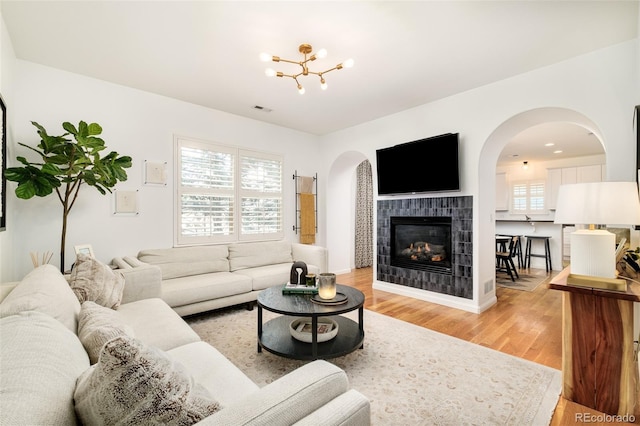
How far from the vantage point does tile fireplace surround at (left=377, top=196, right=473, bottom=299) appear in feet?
12.0

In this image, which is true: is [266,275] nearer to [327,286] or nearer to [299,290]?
[299,290]

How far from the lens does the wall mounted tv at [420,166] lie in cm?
371

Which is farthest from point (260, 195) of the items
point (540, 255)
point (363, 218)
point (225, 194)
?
point (540, 255)

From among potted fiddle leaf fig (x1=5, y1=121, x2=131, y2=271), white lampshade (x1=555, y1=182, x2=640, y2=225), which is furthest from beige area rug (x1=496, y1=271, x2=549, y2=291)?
potted fiddle leaf fig (x1=5, y1=121, x2=131, y2=271)

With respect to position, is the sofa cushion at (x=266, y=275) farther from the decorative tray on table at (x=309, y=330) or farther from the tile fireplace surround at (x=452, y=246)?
the tile fireplace surround at (x=452, y=246)

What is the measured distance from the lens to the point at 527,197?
729cm

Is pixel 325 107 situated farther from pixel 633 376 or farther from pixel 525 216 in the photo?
pixel 525 216

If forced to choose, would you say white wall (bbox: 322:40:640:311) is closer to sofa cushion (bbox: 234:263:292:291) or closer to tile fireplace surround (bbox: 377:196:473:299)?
tile fireplace surround (bbox: 377:196:473:299)

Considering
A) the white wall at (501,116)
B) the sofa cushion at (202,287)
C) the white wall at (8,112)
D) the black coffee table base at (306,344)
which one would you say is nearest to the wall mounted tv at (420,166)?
the white wall at (501,116)

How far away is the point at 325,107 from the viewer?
4.11 m

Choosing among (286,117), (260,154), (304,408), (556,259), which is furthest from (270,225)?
(556,259)

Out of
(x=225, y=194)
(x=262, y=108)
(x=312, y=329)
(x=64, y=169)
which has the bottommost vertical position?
(x=312, y=329)

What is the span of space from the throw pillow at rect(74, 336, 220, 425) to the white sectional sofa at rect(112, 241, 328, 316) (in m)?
2.16

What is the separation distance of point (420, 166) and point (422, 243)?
1.12 meters
